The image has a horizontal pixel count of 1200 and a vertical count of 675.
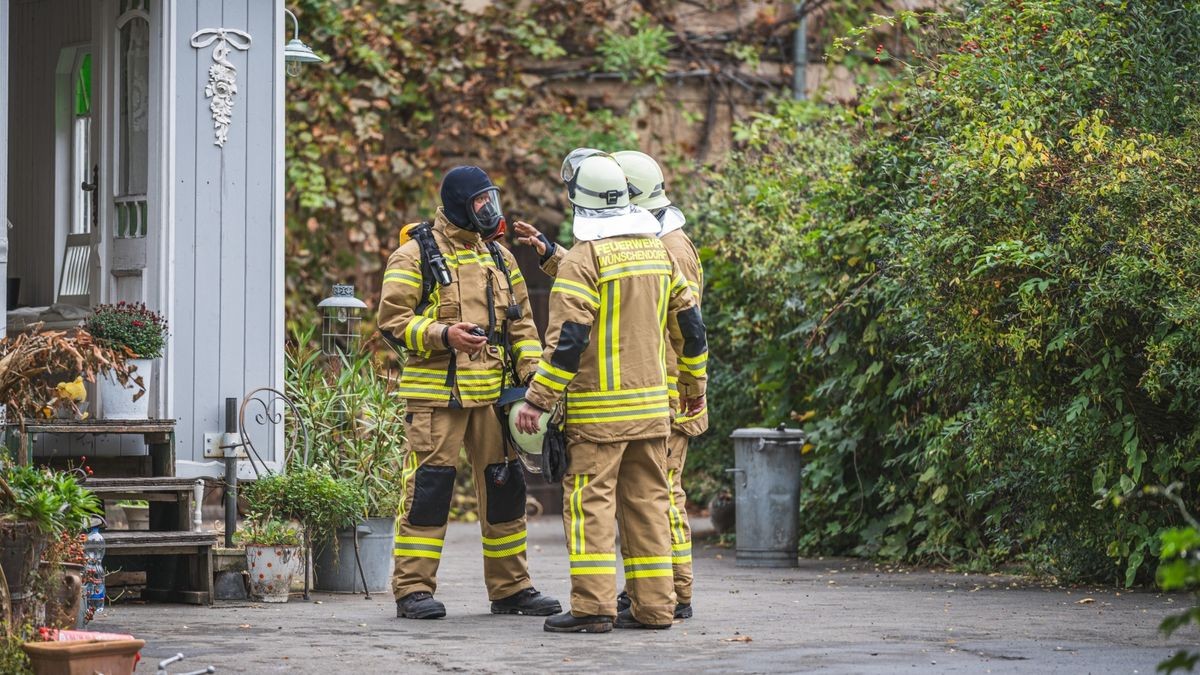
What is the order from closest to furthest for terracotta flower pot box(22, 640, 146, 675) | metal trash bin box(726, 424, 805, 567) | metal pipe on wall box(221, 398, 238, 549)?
terracotta flower pot box(22, 640, 146, 675) → metal pipe on wall box(221, 398, 238, 549) → metal trash bin box(726, 424, 805, 567)

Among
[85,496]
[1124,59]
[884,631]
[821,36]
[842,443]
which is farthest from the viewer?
[821,36]

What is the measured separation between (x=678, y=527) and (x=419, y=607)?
1.21 m

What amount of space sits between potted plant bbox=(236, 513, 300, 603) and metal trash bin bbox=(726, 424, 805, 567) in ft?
11.1

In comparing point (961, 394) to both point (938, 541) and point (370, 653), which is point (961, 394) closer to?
point (938, 541)

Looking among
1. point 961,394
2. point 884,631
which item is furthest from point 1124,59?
point 884,631

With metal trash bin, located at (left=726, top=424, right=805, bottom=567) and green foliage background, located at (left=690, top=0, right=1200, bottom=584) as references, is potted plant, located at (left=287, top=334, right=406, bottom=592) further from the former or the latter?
green foliage background, located at (left=690, top=0, right=1200, bottom=584)

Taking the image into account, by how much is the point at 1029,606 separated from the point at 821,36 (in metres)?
8.85

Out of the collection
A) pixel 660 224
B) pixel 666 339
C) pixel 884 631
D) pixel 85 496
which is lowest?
pixel 884 631

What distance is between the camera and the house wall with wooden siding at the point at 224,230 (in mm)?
8375

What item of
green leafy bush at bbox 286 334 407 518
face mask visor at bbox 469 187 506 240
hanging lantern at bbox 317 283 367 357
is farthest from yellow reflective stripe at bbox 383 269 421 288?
hanging lantern at bbox 317 283 367 357

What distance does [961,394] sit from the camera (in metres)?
9.00

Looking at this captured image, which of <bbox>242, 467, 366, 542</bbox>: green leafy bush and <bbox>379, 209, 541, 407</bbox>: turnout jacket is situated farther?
<bbox>242, 467, 366, 542</bbox>: green leafy bush

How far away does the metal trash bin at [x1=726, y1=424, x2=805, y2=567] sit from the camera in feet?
34.1

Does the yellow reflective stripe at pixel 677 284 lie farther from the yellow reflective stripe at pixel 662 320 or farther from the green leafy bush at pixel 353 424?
the green leafy bush at pixel 353 424
